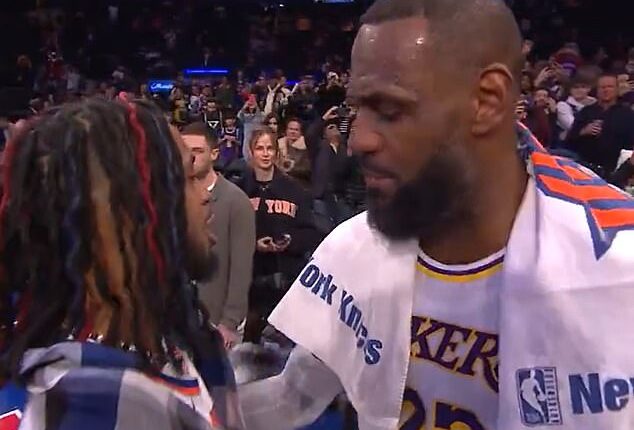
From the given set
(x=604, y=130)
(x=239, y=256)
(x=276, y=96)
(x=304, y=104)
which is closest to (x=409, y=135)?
(x=239, y=256)

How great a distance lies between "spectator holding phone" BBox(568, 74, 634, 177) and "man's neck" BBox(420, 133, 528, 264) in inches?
164

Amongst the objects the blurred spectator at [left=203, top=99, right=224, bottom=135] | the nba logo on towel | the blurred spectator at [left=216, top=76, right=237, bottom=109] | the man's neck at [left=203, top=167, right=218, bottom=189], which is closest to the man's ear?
the nba logo on towel

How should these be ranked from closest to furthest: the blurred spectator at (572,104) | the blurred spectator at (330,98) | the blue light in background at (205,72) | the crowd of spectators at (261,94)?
the crowd of spectators at (261,94) → the blurred spectator at (572,104) → the blurred spectator at (330,98) → the blue light in background at (205,72)

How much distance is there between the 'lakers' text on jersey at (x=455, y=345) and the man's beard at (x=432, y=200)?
9cm

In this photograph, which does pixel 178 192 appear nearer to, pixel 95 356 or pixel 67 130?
pixel 67 130

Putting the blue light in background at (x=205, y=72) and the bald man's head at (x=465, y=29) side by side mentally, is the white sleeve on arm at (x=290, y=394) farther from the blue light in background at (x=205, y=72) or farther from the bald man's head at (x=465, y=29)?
the blue light in background at (x=205, y=72)

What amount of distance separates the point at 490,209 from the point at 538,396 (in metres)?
0.32

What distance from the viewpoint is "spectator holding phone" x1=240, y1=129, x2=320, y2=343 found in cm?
496

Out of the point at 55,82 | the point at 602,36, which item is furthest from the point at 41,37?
the point at 602,36

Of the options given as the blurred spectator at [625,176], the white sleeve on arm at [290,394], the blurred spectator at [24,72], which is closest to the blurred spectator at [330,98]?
the blurred spectator at [625,176]

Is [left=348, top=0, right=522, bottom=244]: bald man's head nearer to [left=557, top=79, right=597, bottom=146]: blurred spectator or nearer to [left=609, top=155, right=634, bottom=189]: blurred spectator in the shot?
[left=609, top=155, right=634, bottom=189]: blurred spectator

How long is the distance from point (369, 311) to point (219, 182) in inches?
106

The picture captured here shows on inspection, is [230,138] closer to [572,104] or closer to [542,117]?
[572,104]

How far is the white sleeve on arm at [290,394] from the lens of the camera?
1.94 m
